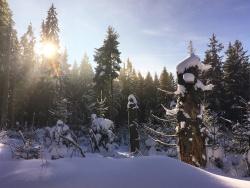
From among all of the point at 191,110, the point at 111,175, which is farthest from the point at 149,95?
the point at 111,175

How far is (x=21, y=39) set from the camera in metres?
57.9

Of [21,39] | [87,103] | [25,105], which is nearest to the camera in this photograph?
[25,105]

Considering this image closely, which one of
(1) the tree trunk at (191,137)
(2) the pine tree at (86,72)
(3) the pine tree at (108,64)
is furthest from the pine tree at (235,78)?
(1) the tree trunk at (191,137)

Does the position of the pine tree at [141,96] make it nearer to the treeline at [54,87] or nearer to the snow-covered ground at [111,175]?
the treeline at [54,87]

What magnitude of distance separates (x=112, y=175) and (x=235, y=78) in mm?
37262

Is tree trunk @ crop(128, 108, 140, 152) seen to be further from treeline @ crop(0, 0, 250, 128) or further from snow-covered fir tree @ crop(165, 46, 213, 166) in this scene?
snow-covered fir tree @ crop(165, 46, 213, 166)

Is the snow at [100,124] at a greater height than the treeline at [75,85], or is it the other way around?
the treeline at [75,85]

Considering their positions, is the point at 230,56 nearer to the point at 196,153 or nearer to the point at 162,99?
the point at 162,99

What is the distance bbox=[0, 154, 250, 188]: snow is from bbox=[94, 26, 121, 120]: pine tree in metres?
39.3

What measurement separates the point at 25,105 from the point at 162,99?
746 inches

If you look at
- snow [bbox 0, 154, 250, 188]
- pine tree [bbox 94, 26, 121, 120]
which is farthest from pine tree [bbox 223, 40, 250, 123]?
snow [bbox 0, 154, 250, 188]

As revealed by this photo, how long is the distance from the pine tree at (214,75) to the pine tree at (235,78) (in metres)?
0.74

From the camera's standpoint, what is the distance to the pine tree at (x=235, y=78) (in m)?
37.9

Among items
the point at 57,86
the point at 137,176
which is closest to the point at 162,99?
the point at 57,86
